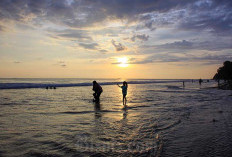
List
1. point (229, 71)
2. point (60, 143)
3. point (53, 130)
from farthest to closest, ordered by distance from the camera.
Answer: point (229, 71)
point (53, 130)
point (60, 143)

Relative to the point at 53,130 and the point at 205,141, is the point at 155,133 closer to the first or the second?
the point at 205,141

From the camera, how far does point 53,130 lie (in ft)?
25.9

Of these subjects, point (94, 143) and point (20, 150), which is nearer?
point (20, 150)

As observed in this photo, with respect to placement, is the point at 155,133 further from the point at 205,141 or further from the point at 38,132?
the point at 38,132

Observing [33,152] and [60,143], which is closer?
[33,152]

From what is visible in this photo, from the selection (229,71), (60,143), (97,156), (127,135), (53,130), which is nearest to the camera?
(97,156)

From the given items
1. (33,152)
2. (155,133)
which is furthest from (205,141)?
(33,152)

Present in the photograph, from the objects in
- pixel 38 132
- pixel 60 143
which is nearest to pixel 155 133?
pixel 60 143

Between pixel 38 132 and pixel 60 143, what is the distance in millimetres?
1794

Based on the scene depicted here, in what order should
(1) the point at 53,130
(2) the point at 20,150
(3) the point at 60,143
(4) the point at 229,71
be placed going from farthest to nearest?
(4) the point at 229,71
(1) the point at 53,130
(3) the point at 60,143
(2) the point at 20,150

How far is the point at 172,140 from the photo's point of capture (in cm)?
662

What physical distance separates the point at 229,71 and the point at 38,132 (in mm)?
56043

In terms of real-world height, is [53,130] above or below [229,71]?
below

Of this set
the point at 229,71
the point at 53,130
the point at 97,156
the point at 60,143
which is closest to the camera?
the point at 97,156
